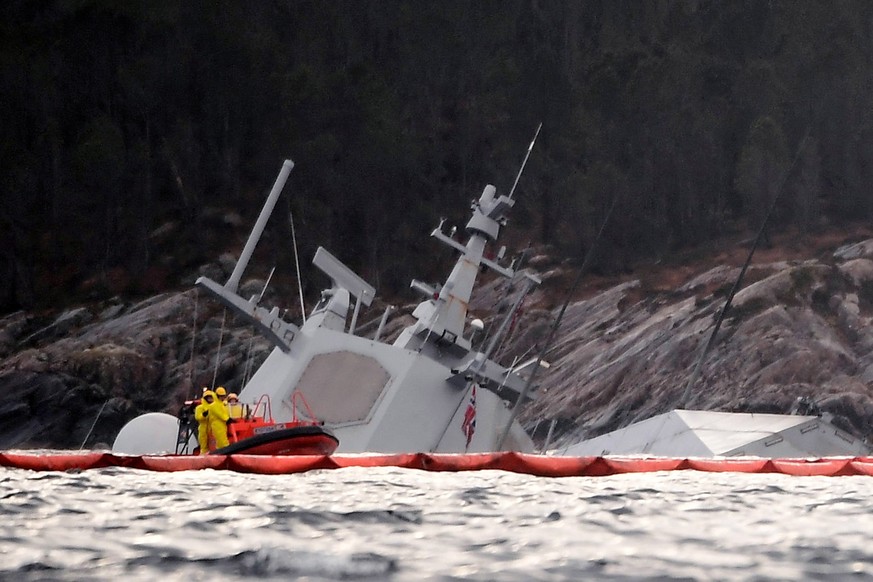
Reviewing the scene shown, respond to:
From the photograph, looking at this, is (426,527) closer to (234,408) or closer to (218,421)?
(218,421)

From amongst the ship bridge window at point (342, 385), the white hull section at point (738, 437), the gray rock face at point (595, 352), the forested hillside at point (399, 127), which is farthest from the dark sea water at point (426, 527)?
the forested hillside at point (399, 127)

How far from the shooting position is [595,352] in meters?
29.1

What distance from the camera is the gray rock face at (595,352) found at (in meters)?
26.1

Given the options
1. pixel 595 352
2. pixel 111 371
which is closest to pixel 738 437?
pixel 595 352

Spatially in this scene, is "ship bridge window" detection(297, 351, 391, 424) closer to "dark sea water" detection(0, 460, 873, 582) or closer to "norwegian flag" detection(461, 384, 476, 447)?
"norwegian flag" detection(461, 384, 476, 447)

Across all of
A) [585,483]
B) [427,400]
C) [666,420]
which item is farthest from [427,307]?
[585,483]

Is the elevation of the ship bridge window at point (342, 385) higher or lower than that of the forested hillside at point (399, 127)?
lower

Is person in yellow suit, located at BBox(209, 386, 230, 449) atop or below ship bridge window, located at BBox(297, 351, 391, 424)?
below

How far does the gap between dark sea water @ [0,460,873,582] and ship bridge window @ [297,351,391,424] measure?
573 centimetres

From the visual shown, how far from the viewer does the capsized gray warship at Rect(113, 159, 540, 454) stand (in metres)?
12.7

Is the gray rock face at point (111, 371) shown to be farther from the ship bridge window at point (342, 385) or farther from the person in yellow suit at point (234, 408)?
the person in yellow suit at point (234, 408)

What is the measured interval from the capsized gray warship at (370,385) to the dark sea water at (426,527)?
576 centimetres

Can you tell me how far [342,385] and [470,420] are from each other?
1.72 metres

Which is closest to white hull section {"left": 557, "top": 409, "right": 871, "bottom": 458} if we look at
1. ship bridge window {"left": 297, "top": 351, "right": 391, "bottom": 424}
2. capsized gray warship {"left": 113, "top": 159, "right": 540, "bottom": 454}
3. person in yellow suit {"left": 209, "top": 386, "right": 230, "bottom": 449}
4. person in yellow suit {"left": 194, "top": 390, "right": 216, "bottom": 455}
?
capsized gray warship {"left": 113, "top": 159, "right": 540, "bottom": 454}
